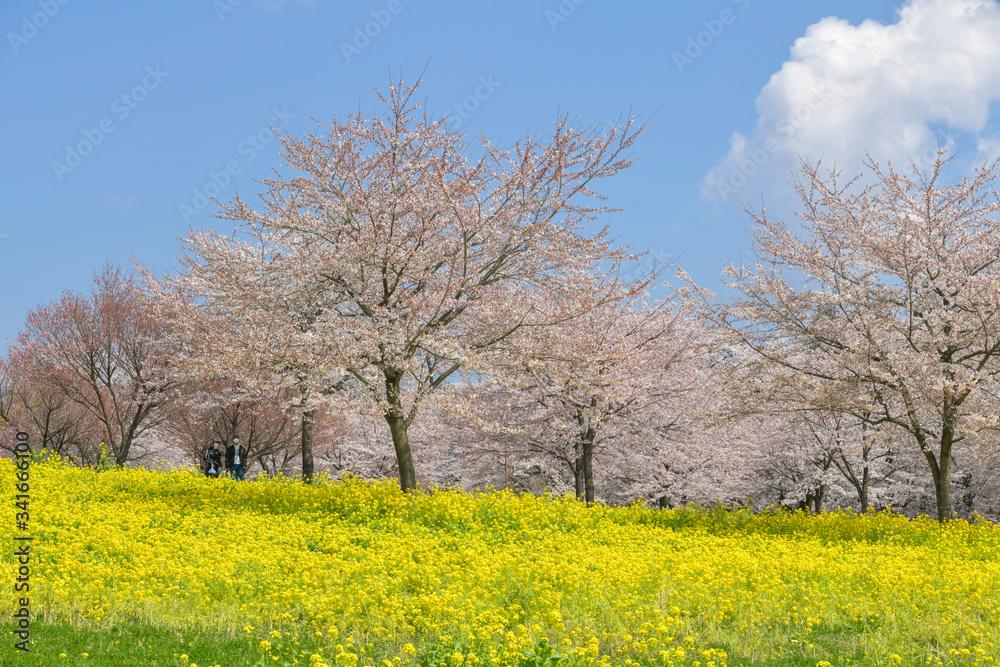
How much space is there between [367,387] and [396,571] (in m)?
6.23

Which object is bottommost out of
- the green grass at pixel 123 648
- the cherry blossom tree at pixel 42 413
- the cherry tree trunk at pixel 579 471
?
the green grass at pixel 123 648

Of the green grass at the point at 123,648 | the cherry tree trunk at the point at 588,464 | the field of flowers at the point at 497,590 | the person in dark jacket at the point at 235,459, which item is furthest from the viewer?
the person in dark jacket at the point at 235,459

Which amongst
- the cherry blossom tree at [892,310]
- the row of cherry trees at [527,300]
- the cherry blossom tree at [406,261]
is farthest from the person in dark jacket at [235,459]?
the cherry blossom tree at [892,310]

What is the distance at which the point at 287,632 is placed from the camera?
6.42m

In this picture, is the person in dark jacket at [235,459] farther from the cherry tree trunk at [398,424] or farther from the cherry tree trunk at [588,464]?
the cherry tree trunk at [588,464]

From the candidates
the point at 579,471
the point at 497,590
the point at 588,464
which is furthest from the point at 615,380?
the point at 497,590

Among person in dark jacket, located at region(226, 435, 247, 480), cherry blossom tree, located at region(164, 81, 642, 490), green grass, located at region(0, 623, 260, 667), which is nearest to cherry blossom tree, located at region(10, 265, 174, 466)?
person in dark jacket, located at region(226, 435, 247, 480)

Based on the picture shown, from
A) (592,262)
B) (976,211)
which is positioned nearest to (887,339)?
(976,211)

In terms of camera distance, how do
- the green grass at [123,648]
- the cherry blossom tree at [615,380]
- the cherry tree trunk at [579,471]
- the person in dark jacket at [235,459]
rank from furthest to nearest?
the cherry tree trunk at [579,471], the person in dark jacket at [235,459], the cherry blossom tree at [615,380], the green grass at [123,648]

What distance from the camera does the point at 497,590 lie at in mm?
7449

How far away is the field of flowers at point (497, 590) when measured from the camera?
6.39m

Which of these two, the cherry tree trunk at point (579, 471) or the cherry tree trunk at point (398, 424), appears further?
the cherry tree trunk at point (579, 471)

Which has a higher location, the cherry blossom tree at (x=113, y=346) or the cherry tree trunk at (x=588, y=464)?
the cherry blossom tree at (x=113, y=346)

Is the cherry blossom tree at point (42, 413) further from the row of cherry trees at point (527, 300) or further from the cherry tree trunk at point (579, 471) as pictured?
the cherry tree trunk at point (579, 471)
